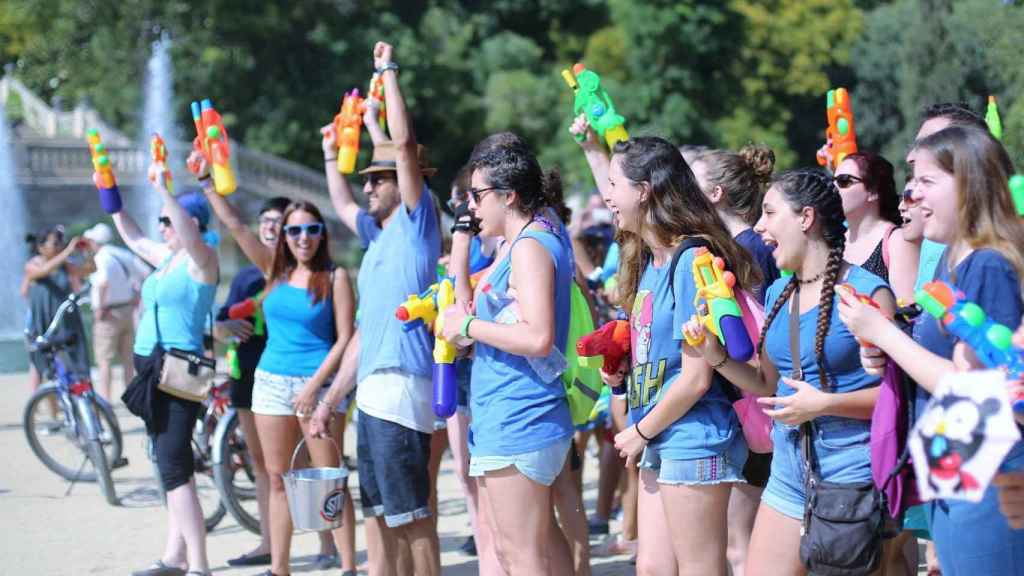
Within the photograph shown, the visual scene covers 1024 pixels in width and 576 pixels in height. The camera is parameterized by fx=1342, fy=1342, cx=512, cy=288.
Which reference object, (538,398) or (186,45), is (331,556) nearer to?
(538,398)

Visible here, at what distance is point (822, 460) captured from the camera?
149 inches

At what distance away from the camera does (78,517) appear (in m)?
8.14

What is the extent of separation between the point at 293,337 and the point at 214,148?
3.18ft

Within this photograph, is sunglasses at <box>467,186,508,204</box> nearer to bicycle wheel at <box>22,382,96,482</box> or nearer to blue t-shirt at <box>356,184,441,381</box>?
blue t-shirt at <box>356,184,441,381</box>

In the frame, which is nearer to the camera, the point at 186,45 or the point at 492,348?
the point at 492,348

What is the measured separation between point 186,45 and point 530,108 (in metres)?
9.04

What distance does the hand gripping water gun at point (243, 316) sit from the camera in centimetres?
673

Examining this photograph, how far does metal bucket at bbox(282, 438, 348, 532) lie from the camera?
Result: 18.1 ft

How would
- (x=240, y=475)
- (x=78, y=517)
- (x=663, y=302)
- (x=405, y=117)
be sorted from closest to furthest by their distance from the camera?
(x=663, y=302) → (x=405, y=117) → (x=78, y=517) → (x=240, y=475)

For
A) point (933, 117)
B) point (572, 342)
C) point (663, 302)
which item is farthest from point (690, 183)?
point (933, 117)

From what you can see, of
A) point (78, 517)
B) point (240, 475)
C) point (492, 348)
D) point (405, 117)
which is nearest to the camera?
point (492, 348)

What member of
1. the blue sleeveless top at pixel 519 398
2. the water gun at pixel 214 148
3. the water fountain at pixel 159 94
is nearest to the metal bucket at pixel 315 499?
the blue sleeveless top at pixel 519 398

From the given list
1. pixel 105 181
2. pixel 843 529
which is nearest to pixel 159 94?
pixel 105 181

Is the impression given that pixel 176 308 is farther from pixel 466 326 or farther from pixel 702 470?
pixel 702 470
